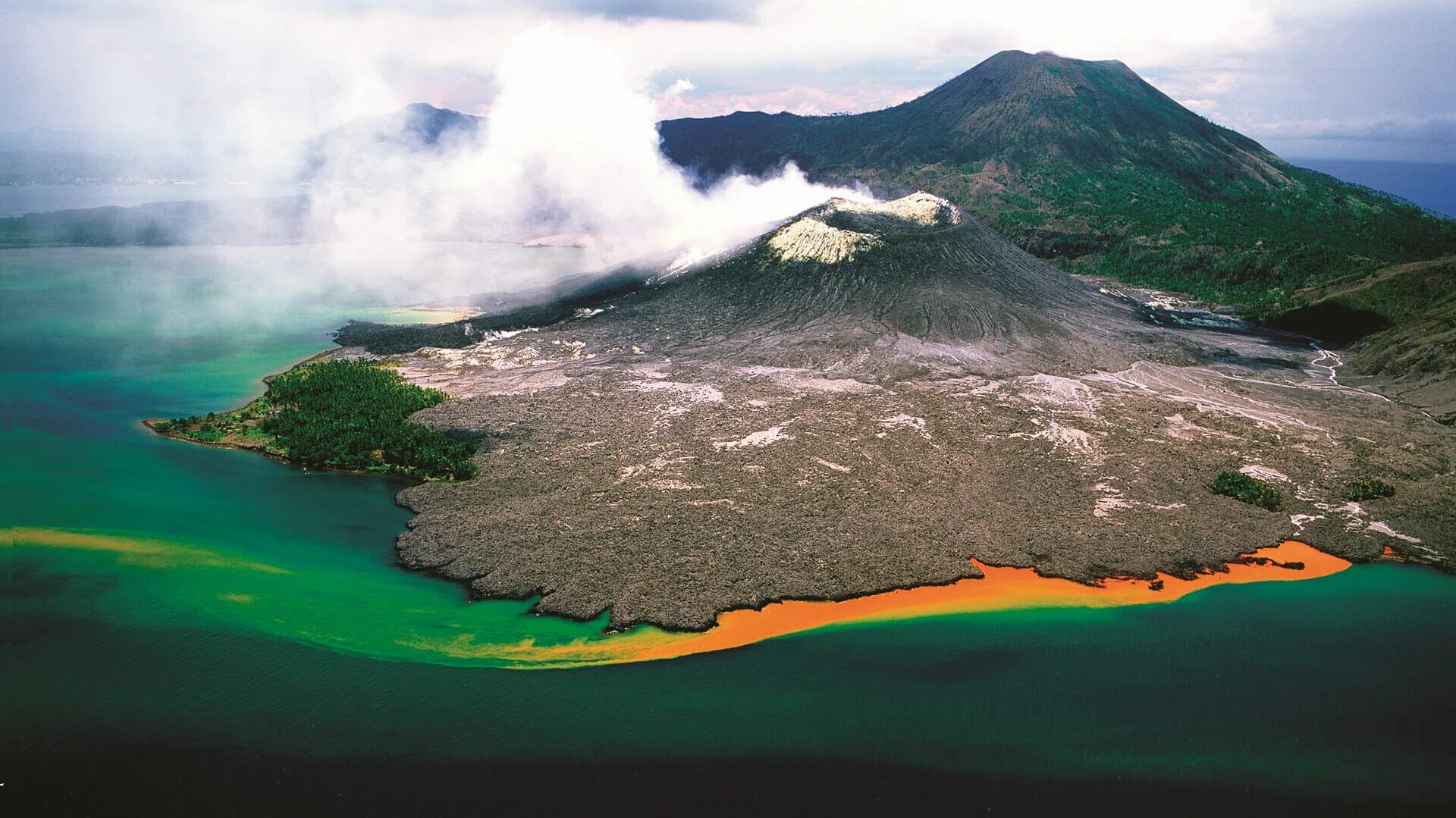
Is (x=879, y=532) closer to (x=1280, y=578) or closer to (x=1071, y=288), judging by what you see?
(x=1280, y=578)

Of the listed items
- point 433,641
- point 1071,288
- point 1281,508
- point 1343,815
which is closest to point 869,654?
point 1343,815

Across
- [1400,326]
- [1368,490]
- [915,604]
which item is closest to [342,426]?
[915,604]

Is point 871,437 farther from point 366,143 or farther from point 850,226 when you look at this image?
point 366,143

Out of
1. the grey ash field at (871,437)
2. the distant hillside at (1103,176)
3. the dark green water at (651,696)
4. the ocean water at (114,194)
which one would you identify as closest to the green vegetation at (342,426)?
the grey ash field at (871,437)

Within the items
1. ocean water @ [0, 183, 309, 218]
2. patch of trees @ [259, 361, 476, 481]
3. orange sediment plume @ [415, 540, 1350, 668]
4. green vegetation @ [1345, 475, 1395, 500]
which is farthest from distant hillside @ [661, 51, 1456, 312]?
ocean water @ [0, 183, 309, 218]

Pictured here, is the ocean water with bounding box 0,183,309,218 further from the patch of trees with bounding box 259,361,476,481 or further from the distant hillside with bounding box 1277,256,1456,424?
the distant hillside with bounding box 1277,256,1456,424

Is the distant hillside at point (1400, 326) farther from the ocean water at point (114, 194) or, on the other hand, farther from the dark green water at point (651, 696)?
the ocean water at point (114, 194)
